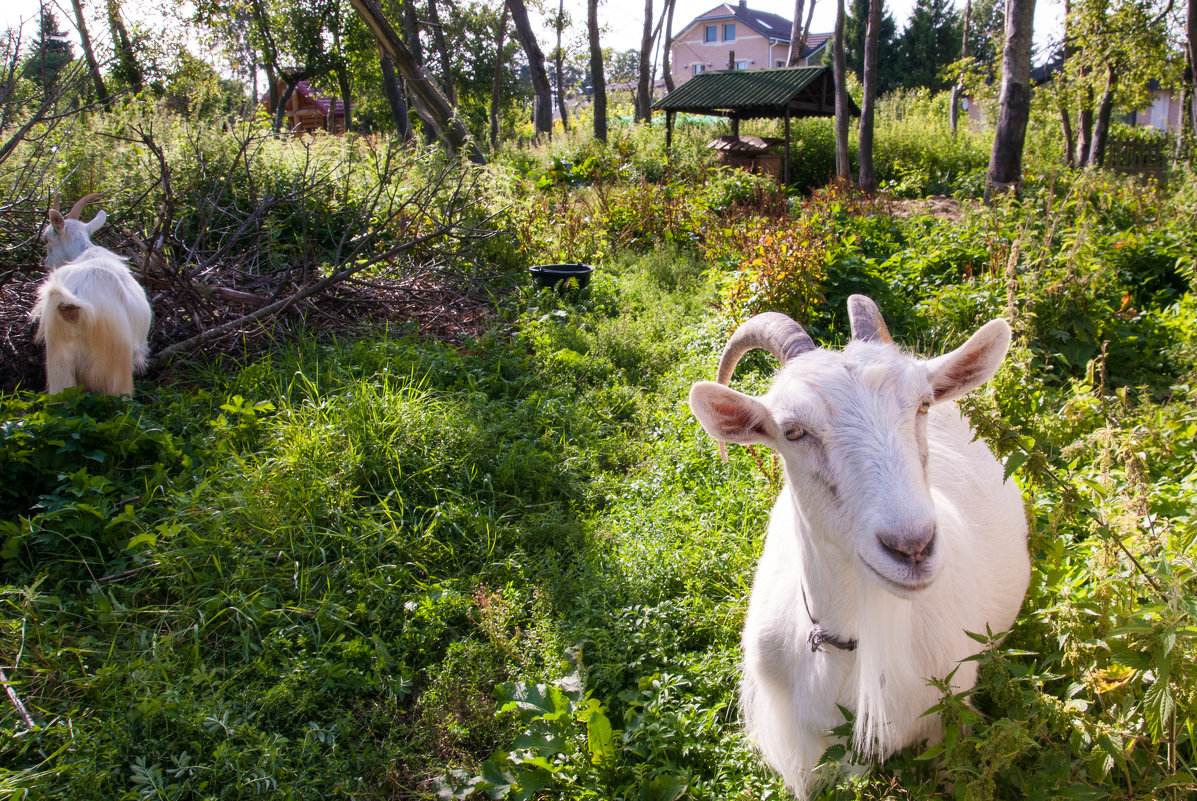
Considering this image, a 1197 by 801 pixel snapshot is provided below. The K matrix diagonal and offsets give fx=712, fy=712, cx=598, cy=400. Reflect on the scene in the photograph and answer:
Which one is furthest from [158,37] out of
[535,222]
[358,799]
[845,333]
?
[358,799]

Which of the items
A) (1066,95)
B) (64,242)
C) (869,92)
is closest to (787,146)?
(869,92)

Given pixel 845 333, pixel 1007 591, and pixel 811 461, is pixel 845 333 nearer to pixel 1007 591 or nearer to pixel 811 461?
pixel 1007 591

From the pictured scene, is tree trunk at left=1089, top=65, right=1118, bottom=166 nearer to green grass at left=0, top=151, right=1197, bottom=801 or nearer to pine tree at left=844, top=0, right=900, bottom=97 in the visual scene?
green grass at left=0, top=151, right=1197, bottom=801

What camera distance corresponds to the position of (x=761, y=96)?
650 inches

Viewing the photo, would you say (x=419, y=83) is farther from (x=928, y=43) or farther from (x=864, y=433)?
(x=928, y=43)

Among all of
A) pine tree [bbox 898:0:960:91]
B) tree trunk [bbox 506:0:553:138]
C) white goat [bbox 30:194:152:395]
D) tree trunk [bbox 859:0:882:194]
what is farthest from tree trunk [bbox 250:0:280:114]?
pine tree [bbox 898:0:960:91]

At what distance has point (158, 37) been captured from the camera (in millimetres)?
20281

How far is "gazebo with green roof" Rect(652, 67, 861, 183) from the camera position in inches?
642

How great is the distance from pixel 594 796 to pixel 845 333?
4.50m

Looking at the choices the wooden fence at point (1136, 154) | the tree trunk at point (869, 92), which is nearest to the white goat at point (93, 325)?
the tree trunk at point (869, 92)

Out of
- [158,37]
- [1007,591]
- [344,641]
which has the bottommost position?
[344,641]

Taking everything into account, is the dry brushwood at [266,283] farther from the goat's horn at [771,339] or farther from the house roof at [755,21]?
the house roof at [755,21]

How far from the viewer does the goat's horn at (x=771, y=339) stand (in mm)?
2430

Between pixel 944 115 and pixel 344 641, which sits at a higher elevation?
pixel 944 115
